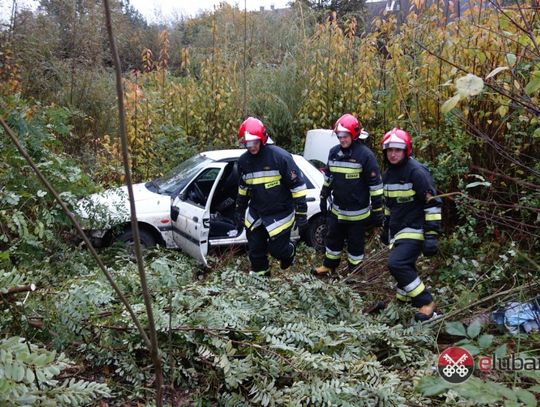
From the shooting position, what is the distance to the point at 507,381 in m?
2.21

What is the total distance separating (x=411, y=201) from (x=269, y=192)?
5.02 ft

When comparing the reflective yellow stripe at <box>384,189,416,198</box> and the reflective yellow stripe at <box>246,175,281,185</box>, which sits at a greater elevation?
the reflective yellow stripe at <box>246,175,281,185</box>

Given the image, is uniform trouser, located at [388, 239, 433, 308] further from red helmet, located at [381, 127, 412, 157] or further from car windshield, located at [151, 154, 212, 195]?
car windshield, located at [151, 154, 212, 195]

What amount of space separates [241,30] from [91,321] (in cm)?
1024

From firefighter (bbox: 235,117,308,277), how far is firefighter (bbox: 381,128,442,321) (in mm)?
1073

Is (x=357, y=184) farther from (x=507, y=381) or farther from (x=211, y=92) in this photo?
(x=211, y=92)

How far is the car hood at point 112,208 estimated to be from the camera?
Result: 18.0ft

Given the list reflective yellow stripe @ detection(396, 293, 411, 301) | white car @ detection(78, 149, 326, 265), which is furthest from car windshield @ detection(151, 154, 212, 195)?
reflective yellow stripe @ detection(396, 293, 411, 301)

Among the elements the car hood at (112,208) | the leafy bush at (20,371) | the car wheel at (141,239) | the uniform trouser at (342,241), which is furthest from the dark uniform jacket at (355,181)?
the leafy bush at (20,371)

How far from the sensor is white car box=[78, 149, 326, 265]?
5.79 m

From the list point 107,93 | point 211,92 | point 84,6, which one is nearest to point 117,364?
point 211,92

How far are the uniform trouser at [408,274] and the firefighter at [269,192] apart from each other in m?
1.26

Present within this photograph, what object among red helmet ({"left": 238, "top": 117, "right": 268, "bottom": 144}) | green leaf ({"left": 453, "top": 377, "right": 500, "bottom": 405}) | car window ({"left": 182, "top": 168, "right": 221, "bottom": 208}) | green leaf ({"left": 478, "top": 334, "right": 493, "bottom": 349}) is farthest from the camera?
car window ({"left": 182, "top": 168, "right": 221, "bottom": 208})

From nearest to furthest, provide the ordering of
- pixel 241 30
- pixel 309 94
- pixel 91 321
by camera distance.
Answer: pixel 91 321, pixel 309 94, pixel 241 30
